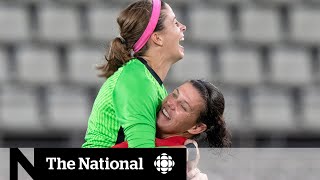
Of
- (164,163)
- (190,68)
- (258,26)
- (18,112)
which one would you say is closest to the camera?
(164,163)

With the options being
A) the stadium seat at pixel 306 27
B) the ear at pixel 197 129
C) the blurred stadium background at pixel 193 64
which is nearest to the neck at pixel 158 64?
the ear at pixel 197 129

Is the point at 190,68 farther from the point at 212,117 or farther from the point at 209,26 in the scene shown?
the point at 212,117

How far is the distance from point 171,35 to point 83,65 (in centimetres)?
297

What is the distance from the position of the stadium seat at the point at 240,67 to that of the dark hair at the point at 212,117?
307cm

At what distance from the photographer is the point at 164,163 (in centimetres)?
133

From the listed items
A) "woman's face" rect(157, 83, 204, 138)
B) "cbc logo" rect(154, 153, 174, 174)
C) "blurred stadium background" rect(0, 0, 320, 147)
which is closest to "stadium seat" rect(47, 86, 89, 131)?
"blurred stadium background" rect(0, 0, 320, 147)

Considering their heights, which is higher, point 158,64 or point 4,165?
point 158,64

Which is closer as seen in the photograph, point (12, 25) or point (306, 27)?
point (12, 25)

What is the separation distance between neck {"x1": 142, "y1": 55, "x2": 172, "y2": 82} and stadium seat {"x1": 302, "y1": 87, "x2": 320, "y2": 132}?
3.03 metres

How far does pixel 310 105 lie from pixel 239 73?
352mm

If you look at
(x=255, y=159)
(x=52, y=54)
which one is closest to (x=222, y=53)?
(x=52, y=54)

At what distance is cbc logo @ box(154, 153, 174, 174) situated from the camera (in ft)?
4.35

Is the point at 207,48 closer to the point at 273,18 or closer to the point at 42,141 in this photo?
the point at 273,18

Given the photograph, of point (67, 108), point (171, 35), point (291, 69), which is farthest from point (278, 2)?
point (171, 35)
